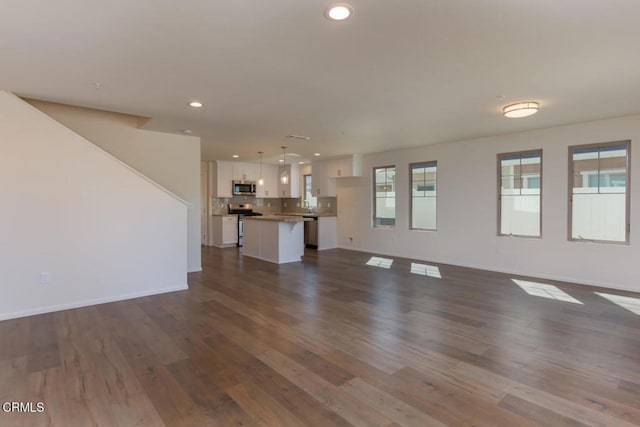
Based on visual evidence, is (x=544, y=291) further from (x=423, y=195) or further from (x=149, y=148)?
(x=149, y=148)

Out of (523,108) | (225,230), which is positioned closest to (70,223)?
(225,230)

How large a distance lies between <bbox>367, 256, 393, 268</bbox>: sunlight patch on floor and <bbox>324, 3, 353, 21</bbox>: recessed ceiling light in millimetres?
5064

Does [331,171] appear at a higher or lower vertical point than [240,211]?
higher

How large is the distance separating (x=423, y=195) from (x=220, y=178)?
5.48 metres

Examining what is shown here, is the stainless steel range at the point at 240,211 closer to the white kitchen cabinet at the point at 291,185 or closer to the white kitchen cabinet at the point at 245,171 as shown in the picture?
the white kitchen cabinet at the point at 245,171

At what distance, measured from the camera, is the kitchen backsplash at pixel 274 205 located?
9.72 meters

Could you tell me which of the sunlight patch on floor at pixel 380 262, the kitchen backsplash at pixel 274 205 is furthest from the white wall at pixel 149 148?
the kitchen backsplash at pixel 274 205

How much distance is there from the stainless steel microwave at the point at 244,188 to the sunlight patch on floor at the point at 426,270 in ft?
17.5

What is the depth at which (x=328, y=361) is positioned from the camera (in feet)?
8.68

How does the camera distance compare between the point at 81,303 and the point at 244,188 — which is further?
the point at 244,188

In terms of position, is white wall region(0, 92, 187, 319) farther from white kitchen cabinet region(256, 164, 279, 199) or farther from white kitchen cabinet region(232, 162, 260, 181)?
white kitchen cabinet region(256, 164, 279, 199)

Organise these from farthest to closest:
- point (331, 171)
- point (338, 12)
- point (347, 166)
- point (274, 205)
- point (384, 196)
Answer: point (274, 205) → point (331, 171) → point (347, 166) → point (384, 196) → point (338, 12)

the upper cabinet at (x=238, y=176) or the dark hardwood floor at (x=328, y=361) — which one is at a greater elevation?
the upper cabinet at (x=238, y=176)

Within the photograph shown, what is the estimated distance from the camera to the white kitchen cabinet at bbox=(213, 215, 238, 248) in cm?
920
